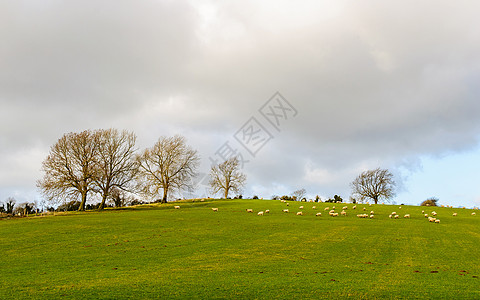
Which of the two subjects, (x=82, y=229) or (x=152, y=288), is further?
(x=82, y=229)

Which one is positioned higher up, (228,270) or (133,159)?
(133,159)

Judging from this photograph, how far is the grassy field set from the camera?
12359 millimetres

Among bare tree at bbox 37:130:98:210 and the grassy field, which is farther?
bare tree at bbox 37:130:98:210

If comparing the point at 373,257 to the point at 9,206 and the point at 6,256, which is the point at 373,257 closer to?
the point at 6,256

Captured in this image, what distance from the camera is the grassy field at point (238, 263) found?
487 inches

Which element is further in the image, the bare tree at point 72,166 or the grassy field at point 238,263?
the bare tree at point 72,166

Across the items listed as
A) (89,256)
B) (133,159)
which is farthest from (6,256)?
(133,159)

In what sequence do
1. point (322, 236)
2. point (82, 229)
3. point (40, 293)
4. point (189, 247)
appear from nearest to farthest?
point (40, 293)
point (189, 247)
point (322, 236)
point (82, 229)

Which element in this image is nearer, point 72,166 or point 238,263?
point 238,263

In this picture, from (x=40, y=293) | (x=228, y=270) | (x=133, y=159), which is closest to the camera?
(x=40, y=293)

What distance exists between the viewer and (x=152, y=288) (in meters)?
12.5

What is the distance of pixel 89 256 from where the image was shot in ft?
65.6

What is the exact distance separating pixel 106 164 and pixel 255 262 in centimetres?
5977

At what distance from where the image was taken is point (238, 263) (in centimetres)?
1783
